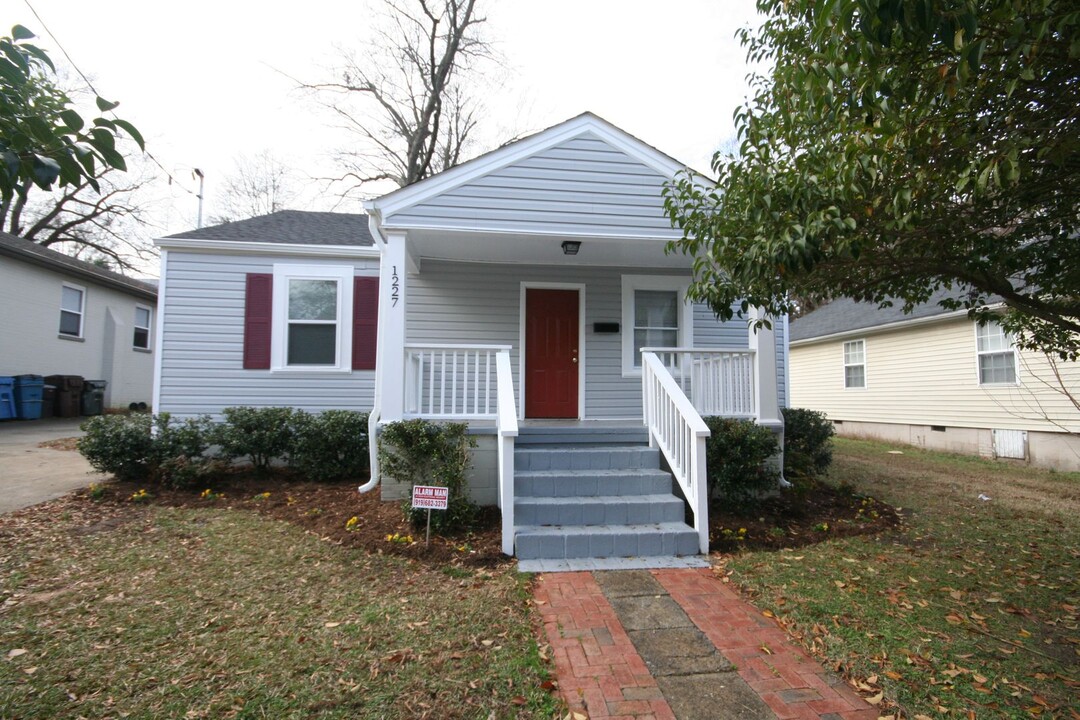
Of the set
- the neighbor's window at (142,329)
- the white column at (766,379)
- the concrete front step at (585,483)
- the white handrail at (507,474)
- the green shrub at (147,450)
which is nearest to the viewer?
the white handrail at (507,474)

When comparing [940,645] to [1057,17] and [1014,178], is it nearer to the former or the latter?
[1014,178]

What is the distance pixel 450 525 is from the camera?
4.82 meters

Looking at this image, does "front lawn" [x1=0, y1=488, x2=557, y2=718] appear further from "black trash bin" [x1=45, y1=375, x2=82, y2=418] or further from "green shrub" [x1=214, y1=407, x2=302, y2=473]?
"black trash bin" [x1=45, y1=375, x2=82, y2=418]

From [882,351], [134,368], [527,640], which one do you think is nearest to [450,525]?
[527,640]

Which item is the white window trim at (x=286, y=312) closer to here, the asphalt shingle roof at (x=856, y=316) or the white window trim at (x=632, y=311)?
the white window trim at (x=632, y=311)

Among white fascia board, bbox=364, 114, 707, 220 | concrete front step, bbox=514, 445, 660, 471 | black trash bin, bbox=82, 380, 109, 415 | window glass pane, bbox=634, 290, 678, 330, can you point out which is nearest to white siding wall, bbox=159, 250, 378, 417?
white fascia board, bbox=364, 114, 707, 220

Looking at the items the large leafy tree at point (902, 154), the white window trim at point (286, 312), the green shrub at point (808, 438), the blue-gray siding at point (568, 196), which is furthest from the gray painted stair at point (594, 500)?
the white window trim at point (286, 312)

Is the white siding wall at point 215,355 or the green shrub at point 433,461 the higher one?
the white siding wall at point 215,355

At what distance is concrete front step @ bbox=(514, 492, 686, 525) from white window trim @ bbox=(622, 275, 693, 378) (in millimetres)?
2968

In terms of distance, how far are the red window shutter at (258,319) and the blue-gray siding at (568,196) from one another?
356 centimetres

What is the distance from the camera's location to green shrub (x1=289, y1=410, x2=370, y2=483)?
21.6 feet

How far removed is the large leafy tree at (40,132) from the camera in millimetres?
1575

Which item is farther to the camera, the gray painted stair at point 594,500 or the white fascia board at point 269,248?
the white fascia board at point 269,248

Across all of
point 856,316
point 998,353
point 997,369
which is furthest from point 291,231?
point 856,316
